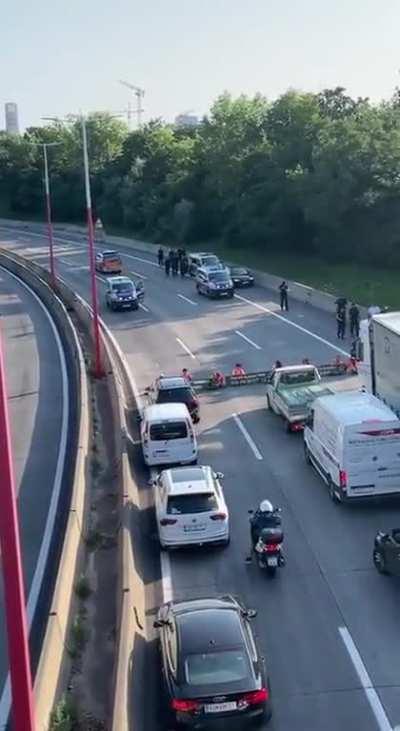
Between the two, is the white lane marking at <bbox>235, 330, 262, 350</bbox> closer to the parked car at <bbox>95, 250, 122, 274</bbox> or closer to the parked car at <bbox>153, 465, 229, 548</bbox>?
the parked car at <bbox>153, 465, 229, 548</bbox>

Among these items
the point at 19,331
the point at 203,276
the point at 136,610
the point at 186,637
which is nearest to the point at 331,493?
the point at 136,610

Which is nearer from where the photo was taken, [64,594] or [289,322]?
[64,594]

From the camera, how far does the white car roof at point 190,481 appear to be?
60.4 feet

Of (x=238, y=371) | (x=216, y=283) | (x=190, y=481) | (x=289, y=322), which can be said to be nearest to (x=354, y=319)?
(x=289, y=322)

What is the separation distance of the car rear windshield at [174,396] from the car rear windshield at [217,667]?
1435 cm

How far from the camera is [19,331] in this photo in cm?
4562

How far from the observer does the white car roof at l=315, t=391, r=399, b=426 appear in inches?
783

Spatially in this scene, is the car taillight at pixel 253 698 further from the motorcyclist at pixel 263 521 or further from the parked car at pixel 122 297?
the parked car at pixel 122 297

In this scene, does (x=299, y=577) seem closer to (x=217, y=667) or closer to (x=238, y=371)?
(x=217, y=667)

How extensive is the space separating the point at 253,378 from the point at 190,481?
1345 cm

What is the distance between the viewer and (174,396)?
26.9m

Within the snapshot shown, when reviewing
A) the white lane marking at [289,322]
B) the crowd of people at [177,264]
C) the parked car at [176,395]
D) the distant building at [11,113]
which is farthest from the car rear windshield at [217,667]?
the crowd of people at [177,264]

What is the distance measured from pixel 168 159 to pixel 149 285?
36.0m

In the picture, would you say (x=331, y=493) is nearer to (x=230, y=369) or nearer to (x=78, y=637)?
(x=78, y=637)
